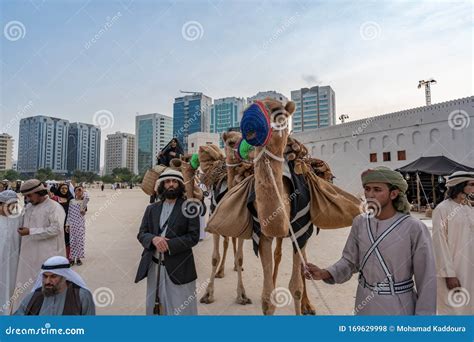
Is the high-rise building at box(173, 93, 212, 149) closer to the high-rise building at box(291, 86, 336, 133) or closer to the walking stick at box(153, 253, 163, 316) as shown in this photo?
the walking stick at box(153, 253, 163, 316)

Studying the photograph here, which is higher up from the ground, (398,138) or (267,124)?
(398,138)

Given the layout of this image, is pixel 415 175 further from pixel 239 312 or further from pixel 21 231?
pixel 21 231

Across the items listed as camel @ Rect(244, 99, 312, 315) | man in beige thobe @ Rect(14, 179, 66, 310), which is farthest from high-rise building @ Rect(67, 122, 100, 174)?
camel @ Rect(244, 99, 312, 315)

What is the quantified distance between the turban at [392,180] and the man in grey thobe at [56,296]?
6.88 feet

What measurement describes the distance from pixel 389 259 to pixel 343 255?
12.3 inches

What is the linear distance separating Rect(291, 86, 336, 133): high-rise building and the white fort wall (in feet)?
158

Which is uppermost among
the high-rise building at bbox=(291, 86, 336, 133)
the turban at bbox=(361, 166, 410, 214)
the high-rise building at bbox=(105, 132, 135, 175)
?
the high-rise building at bbox=(291, 86, 336, 133)
